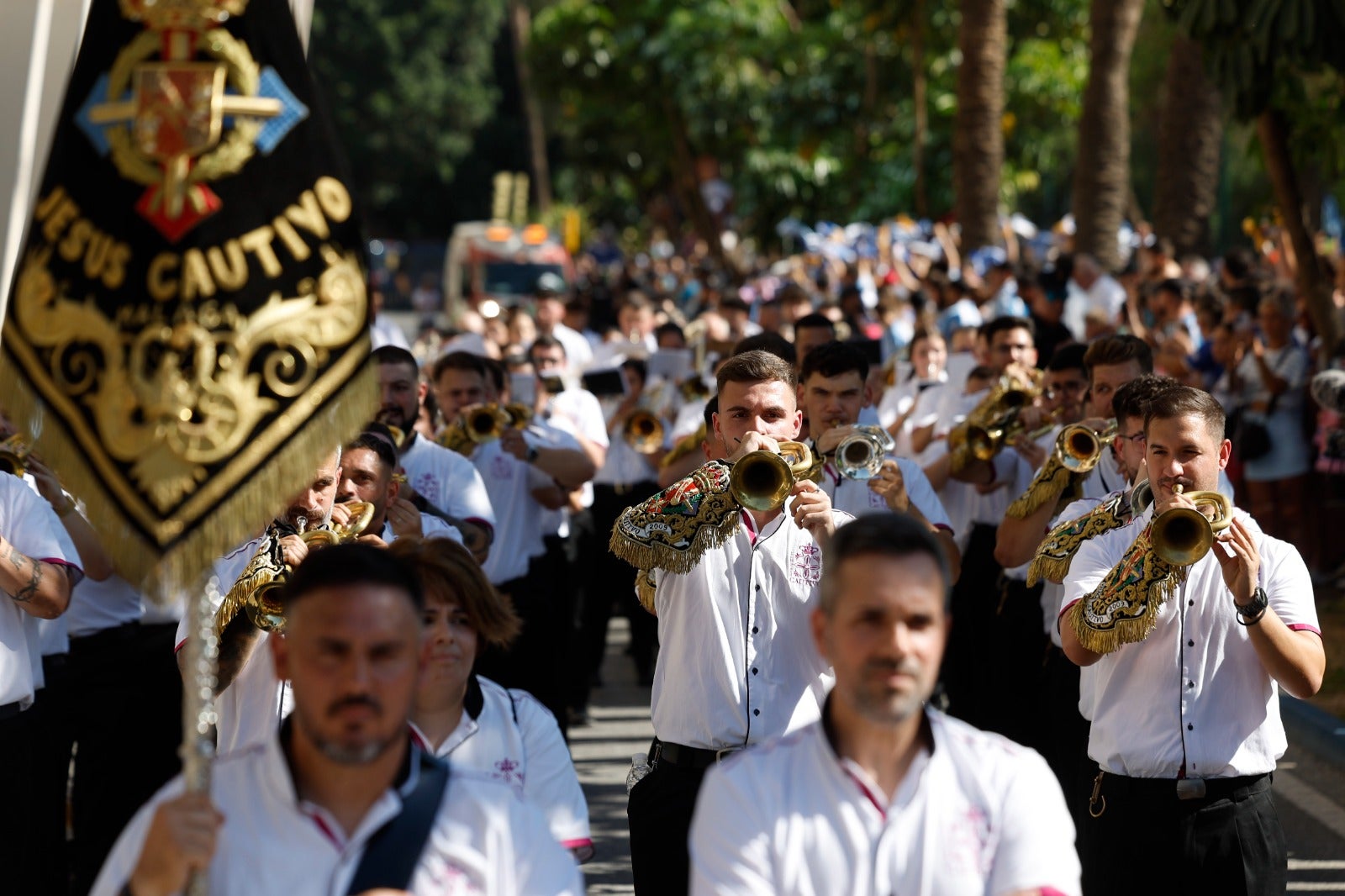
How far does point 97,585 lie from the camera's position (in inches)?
303

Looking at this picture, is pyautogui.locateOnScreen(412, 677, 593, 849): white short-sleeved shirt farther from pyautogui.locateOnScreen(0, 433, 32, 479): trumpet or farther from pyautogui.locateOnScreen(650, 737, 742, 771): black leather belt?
pyautogui.locateOnScreen(0, 433, 32, 479): trumpet

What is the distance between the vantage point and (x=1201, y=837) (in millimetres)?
5535

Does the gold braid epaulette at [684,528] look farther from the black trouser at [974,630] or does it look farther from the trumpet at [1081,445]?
the black trouser at [974,630]

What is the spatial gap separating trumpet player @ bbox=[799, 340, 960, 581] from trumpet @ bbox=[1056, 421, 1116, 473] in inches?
22.5

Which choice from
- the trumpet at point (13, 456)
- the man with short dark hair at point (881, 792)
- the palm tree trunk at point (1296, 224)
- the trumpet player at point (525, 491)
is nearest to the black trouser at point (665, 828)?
the man with short dark hair at point (881, 792)

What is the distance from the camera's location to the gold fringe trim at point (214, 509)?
391cm

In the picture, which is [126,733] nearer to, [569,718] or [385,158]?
[569,718]

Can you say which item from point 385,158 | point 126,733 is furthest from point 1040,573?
point 385,158

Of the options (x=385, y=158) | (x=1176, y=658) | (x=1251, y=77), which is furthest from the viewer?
(x=385, y=158)

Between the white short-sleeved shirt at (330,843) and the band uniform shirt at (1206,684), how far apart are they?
2.39 metres

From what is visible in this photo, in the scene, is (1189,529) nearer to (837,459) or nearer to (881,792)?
(881,792)

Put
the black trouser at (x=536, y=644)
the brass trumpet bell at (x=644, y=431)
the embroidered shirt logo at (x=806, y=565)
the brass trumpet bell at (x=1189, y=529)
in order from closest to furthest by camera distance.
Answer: the brass trumpet bell at (x=1189, y=529), the embroidered shirt logo at (x=806, y=565), the black trouser at (x=536, y=644), the brass trumpet bell at (x=644, y=431)

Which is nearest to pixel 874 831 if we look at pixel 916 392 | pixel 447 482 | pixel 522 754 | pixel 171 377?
pixel 522 754

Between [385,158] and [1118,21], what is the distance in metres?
54.5
